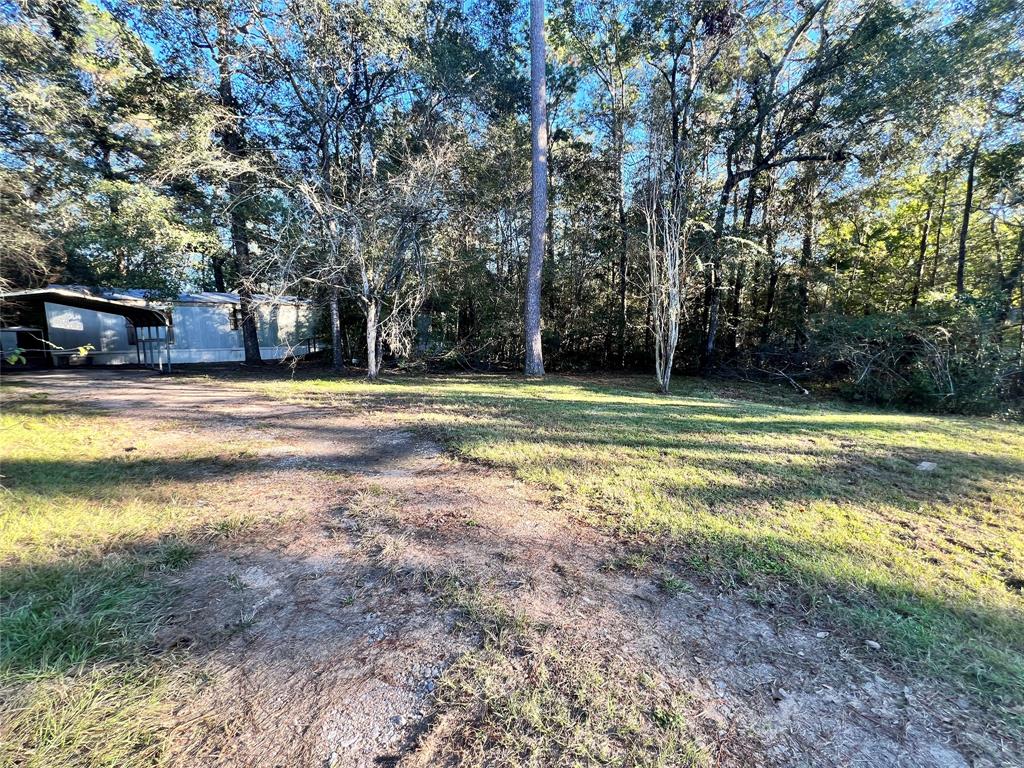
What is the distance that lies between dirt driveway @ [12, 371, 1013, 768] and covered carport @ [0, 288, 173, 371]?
43.8ft

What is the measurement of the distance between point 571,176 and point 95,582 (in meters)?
14.9

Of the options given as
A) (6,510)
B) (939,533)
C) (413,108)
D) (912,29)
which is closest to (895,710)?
(939,533)

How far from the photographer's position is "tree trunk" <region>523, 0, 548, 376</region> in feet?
34.0

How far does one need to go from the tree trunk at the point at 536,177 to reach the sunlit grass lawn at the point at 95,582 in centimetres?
818

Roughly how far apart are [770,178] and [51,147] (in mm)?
19470

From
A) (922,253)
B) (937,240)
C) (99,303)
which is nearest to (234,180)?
(99,303)

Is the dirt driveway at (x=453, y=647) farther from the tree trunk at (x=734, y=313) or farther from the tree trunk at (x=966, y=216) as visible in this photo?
the tree trunk at (x=966, y=216)

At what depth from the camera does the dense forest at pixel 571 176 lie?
29.5ft

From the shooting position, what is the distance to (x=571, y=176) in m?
14.1

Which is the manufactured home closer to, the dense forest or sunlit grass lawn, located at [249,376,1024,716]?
the dense forest

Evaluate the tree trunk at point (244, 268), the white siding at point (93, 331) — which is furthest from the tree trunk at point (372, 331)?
the white siding at point (93, 331)

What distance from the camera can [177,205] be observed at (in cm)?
1106

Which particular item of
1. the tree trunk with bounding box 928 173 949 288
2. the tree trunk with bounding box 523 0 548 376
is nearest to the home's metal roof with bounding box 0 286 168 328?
the tree trunk with bounding box 523 0 548 376

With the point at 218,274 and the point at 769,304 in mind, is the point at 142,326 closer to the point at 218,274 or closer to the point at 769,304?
the point at 218,274
